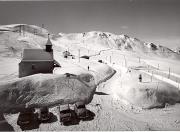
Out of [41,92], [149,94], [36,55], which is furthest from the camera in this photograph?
[36,55]

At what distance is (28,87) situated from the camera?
3098 cm

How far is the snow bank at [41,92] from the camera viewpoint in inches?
1119

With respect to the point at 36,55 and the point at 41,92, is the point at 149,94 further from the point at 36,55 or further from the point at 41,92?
the point at 36,55

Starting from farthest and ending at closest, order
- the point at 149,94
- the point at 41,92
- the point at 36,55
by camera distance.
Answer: the point at 36,55 < the point at 149,94 < the point at 41,92

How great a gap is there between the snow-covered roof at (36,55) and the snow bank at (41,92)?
9846mm

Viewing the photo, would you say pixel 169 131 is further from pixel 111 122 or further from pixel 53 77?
pixel 53 77

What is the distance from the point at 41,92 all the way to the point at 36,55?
53.1 ft

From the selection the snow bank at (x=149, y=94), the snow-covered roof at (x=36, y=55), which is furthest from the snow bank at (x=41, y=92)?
the snow-covered roof at (x=36, y=55)

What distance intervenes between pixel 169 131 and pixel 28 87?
86.5ft

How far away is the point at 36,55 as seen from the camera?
142 ft

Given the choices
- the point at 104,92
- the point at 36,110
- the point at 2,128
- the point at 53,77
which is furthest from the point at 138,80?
the point at 2,128

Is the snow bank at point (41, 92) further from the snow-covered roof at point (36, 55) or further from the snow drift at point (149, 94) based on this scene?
the snow-covered roof at point (36, 55)

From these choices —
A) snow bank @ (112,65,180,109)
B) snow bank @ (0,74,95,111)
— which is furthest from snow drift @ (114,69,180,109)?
snow bank @ (0,74,95,111)

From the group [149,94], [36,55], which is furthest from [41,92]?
[149,94]
